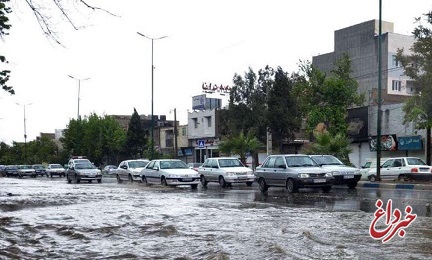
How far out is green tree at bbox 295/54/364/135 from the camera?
37.9 metres

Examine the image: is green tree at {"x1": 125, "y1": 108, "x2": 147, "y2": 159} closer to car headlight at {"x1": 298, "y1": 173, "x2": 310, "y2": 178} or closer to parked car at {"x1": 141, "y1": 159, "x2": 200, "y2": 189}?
parked car at {"x1": 141, "y1": 159, "x2": 200, "y2": 189}

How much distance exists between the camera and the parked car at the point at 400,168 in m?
27.4

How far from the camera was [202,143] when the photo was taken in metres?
64.6

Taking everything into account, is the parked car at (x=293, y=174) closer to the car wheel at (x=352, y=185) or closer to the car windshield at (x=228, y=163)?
the car wheel at (x=352, y=185)

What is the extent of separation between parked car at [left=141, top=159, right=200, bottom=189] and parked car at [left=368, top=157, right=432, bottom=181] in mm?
10454

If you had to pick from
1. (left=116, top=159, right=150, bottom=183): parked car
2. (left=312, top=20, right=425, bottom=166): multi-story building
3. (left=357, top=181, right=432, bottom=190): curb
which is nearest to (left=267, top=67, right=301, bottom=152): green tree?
(left=312, top=20, right=425, bottom=166): multi-story building

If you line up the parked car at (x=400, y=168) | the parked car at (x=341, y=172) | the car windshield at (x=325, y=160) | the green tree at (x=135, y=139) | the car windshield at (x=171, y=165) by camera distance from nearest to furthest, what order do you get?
the parked car at (x=341, y=172), the car windshield at (x=325, y=160), the parked car at (x=400, y=168), the car windshield at (x=171, y=165), the green tree at (x=135, y=139)

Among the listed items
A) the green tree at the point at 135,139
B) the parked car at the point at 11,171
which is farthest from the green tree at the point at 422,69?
the parked car at the point at 11,171

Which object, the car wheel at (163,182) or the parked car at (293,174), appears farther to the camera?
the car wheel at (163,182)

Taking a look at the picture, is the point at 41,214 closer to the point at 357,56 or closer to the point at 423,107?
the point at 423,107

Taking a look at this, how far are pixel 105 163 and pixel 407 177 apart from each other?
60.7 metres

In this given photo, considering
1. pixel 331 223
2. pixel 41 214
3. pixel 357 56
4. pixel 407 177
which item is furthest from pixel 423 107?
pixel 357 56

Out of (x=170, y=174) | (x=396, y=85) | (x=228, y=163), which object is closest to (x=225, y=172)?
(x=228, y=163)

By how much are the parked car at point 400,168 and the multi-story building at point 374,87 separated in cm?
706
